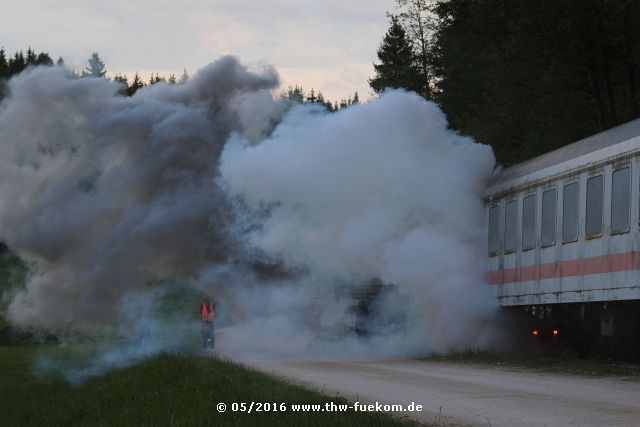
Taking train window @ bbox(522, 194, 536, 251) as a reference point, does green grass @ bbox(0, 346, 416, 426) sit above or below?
below

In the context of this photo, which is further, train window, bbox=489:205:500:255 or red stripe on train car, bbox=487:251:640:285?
train window, bbox=489:205:500:255

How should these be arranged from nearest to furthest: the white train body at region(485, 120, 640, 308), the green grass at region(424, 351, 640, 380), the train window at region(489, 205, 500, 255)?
the green grass at region(424, 351, 640, 380) < the white train body at region(485, 120, 640, 308) < the train window at region(489, 205, 500, 255)

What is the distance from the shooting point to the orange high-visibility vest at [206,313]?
26.6 metres

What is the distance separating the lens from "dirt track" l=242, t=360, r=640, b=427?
11797 mm

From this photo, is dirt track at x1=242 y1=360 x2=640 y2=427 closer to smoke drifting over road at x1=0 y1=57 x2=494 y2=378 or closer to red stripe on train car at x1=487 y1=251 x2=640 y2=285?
red stripe on train car at x1=487 y1=251 x2=640 y2=285

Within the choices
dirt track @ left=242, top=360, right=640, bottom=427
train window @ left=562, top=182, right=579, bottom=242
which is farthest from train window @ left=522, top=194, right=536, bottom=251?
dirt track @ left=242, top=360, right=640, bottom=427

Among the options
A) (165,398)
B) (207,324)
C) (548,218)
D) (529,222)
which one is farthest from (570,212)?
(207,324)

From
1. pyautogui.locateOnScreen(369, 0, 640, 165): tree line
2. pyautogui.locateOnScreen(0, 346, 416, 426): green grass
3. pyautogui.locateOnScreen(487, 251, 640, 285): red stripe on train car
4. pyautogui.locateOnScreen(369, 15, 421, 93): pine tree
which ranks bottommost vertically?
pyautogui.locateOnScreen(0, 346, 416, 426): green grass

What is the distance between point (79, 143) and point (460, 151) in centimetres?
814

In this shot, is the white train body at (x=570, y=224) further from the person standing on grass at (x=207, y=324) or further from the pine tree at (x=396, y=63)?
the pine tree at (x=396, y=63)

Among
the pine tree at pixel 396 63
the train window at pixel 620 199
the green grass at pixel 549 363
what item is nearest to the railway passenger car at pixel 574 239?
the train window at pixel 620 199

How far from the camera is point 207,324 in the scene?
26812mm

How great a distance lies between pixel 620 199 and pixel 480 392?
17.1ft

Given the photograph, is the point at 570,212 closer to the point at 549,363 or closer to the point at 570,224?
the point at 570,224
